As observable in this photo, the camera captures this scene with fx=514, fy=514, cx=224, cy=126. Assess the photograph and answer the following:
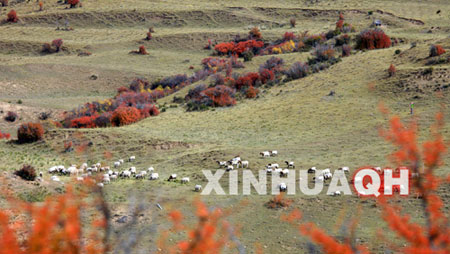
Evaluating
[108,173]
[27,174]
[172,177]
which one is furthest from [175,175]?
[27,174]

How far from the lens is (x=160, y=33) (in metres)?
61.5

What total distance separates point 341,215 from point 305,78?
22614 millimetres

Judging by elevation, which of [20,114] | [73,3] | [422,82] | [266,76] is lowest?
[20,114]

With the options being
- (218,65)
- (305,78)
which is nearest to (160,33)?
(218,65)

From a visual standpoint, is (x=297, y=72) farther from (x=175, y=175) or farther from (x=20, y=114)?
(x=175, y=175)

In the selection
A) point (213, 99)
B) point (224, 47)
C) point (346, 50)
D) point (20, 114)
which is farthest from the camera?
point (224, 47)

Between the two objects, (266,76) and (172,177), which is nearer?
(172,177)

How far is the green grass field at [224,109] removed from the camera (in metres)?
14.3

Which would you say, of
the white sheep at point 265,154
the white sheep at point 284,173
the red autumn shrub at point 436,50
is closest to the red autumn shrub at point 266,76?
the red autumn shrub at point 436,50

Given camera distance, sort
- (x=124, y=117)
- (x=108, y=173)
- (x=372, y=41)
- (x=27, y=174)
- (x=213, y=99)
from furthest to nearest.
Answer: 1. (x=372, y=41)
2. (x=213, y=99)
3. (x=124, y=117)
4. (x=108, y=173)
5. (x=27, y=174)

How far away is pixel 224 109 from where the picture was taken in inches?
1259

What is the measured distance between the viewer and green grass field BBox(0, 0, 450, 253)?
563 inches

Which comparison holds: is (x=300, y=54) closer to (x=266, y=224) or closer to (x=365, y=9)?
(x=365, y=9)
